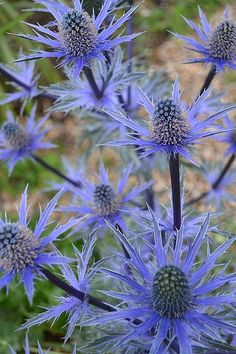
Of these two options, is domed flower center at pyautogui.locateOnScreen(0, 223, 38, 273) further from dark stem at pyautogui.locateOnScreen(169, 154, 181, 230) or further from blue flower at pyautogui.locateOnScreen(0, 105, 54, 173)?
blue flower at pyautogui.locateOnScreen(0, 105, 54, 173)

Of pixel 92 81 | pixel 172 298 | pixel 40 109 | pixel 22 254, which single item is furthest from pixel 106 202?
pixel 40 109

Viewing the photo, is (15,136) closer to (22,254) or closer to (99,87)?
(99,87)

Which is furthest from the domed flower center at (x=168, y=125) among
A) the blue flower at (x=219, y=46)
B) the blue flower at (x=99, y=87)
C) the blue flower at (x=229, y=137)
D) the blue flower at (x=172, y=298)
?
the blue flower at (x=229, y=137)

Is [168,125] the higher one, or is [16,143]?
[16,143]

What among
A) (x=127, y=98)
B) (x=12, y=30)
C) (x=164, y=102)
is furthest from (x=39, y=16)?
(x=164, y=102)

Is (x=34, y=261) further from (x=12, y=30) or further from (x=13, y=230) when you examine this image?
(x=12, y=30)
